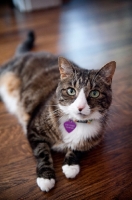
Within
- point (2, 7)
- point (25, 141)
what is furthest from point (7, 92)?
point (2, 7)

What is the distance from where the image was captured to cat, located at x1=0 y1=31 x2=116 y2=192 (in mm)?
921

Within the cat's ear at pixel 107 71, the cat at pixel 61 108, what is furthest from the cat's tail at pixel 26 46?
the cat's ear at pixel 107 71

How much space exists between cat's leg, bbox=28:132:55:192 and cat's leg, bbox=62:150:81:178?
0.07 m

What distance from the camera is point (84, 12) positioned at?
3082 mm

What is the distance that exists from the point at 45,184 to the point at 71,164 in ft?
0.52

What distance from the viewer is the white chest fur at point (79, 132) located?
1027 millimetres

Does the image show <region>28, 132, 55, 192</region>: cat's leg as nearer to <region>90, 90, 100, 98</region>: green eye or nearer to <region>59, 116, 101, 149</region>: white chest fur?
<region>59, 116, 101, 149</region>: white chest fur

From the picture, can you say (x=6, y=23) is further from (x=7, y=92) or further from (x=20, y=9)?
(x=7, y=92)

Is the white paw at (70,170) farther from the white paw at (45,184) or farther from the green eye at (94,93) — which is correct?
the green eye at (94,93)

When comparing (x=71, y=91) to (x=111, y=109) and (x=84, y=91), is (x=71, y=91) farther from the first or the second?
(x=111, y=109)

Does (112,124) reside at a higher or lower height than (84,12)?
lower

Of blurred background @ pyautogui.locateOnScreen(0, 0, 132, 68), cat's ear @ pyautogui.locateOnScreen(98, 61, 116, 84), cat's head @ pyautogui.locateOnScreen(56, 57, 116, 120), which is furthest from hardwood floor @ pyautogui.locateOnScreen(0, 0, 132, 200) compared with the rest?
cat's ear @ pyautogui.locateOnScreen(98, 61, 116, 84)

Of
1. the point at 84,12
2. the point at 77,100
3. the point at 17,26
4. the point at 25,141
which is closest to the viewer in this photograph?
the point at 77,100

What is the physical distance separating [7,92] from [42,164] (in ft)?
2.16
